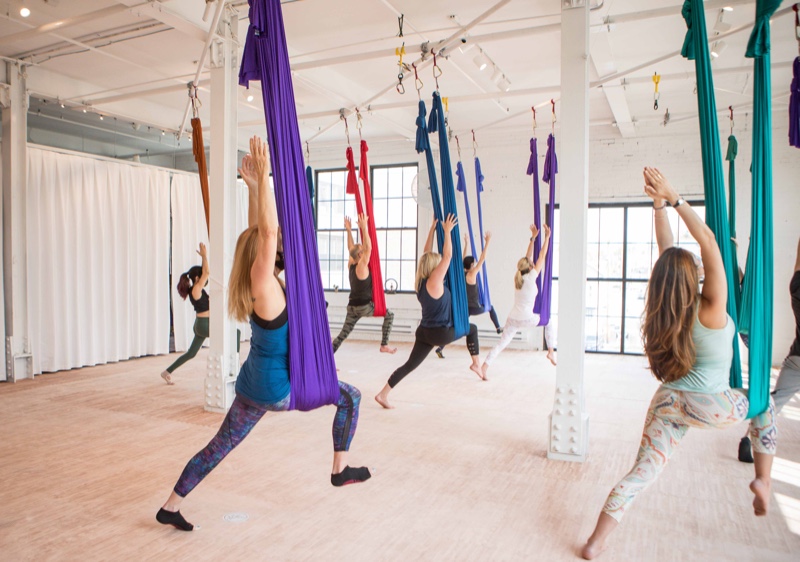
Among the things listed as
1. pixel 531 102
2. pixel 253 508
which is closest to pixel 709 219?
pixel 253 508

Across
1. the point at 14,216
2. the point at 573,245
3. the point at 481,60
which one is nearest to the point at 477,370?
the point at 573,245

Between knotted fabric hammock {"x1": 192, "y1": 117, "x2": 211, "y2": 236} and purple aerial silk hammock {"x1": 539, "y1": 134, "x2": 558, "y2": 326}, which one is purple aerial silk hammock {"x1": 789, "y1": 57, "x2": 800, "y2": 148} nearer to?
purple aerial silk hammock {"x1": 539, "y1": 134, "x2": 558, "y2": 326}

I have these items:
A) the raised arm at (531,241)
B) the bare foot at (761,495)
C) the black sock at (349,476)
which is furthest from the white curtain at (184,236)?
the bare foot at (761,495)

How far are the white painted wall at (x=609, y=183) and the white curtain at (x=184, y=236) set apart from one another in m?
2.55

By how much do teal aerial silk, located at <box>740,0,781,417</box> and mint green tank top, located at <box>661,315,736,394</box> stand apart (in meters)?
0.24

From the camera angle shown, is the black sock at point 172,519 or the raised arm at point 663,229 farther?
the black sock at point 172,519

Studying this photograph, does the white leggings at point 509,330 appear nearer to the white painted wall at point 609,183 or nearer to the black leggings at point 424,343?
the black leggings at point 424,343

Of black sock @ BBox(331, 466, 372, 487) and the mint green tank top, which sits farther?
black sock @ BBox(331, 466, 372, 487)

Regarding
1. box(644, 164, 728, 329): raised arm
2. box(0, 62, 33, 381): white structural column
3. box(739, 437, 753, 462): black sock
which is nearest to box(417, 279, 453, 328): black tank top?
box(739, 437, 753, 462): black sock

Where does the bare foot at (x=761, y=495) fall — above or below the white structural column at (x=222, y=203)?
below

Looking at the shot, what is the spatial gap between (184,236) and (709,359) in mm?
7798

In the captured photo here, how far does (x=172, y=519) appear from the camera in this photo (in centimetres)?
271

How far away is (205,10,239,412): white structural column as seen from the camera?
4832 mm

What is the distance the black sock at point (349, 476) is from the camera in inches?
119
